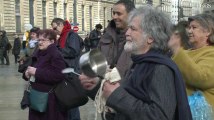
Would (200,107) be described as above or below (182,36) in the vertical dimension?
below

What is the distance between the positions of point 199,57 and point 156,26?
960mm

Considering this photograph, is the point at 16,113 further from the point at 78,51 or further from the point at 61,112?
the point at 61,112

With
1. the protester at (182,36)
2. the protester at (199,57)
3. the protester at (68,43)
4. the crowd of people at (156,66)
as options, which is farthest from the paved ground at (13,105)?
the protester at (199,57)

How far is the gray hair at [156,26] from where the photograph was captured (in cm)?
300

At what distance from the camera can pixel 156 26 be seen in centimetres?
301

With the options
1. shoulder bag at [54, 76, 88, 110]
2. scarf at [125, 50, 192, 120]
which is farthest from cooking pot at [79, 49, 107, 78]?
shoulder bag at [54, 76, 88, 110]

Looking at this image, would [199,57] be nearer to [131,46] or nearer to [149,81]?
[131,46]

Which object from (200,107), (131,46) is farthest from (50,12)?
(131,46)

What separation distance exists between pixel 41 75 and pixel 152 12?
2895mm

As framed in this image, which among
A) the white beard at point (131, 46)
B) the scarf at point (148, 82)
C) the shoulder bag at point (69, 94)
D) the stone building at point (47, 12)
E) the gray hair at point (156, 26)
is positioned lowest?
the shoulder bag at point (69, 94)

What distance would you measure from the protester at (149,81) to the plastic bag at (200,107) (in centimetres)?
68

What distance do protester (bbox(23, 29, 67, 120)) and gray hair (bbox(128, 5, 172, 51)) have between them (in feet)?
9.31

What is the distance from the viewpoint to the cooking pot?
2771mm

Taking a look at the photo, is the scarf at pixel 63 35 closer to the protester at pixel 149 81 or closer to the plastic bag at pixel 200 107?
the plastic bag at pixel 200 107
